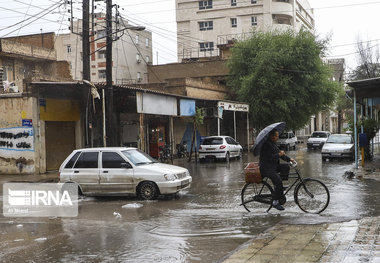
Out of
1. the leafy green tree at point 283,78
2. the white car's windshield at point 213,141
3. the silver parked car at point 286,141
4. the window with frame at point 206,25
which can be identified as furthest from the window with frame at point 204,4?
the white car's windshield at point 213,141

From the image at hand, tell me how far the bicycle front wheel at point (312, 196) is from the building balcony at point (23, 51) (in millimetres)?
27927

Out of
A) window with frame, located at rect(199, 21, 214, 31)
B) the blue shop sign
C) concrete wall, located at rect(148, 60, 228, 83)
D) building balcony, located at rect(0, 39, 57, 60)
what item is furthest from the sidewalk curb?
window with frame, located at rect(199, 21, 214, 31)

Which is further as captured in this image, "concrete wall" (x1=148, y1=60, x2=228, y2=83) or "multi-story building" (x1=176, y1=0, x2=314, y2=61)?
"multi-story building" (x1=176, y1=0, x2=314, y2=61)

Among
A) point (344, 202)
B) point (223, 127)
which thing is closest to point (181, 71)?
point (223, 127)

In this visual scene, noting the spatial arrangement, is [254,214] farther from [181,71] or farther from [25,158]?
[181,71]

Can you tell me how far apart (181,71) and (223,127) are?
32.5 ft

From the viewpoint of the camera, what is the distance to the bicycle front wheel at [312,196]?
9.02 meters

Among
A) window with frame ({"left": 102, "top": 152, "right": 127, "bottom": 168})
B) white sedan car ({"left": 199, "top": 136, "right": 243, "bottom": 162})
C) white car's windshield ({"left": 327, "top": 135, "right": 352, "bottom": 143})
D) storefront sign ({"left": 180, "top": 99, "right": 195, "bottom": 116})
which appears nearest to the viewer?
window with frame ({"left": 102, "top": 152, "right": 127, "bottom": 168})

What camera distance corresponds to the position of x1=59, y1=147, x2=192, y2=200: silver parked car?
11945 millimetres

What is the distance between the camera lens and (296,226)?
25.4 ft

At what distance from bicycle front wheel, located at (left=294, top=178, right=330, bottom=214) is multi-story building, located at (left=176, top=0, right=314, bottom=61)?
5118cm

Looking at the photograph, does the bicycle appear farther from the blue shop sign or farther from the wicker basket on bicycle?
the blue shop sign

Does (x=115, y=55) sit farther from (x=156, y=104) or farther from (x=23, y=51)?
(x=156, y=104)

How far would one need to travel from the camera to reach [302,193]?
9133 mm
